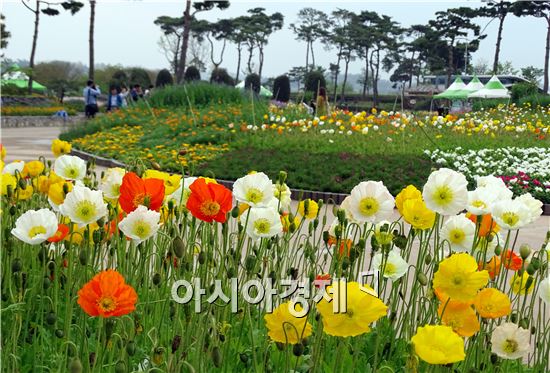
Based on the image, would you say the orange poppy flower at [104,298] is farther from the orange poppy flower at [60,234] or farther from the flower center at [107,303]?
the orange poppy flower at [60,234]

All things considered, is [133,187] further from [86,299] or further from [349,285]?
[349,285]

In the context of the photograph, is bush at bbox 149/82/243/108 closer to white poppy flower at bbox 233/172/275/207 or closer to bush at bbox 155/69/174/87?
white poppy flower at bbox 233/172/275/207

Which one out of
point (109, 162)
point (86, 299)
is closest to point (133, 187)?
point (86, 299)

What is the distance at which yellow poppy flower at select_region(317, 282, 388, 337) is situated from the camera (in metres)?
1.53

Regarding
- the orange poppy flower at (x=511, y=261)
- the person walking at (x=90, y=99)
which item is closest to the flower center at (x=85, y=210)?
the orange poppy flower at (x=511, y=261)

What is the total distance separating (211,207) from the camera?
6.61 ft

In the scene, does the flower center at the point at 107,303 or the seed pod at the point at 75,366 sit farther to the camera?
the flower center at the point at 107,303

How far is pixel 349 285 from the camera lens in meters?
1.53

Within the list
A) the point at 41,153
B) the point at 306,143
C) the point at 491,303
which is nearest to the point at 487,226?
the point at 491,303

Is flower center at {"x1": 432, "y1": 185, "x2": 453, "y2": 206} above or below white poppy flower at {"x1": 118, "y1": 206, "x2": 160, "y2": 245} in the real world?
above

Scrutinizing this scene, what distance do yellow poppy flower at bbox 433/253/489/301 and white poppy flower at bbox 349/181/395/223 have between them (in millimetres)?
484

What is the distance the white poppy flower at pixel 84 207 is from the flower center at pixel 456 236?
101 cm

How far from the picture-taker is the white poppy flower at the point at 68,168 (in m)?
2.88

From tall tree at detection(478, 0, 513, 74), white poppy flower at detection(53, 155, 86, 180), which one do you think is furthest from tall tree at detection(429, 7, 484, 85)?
white poppy flower at detection(53, 155, 86, 180)
